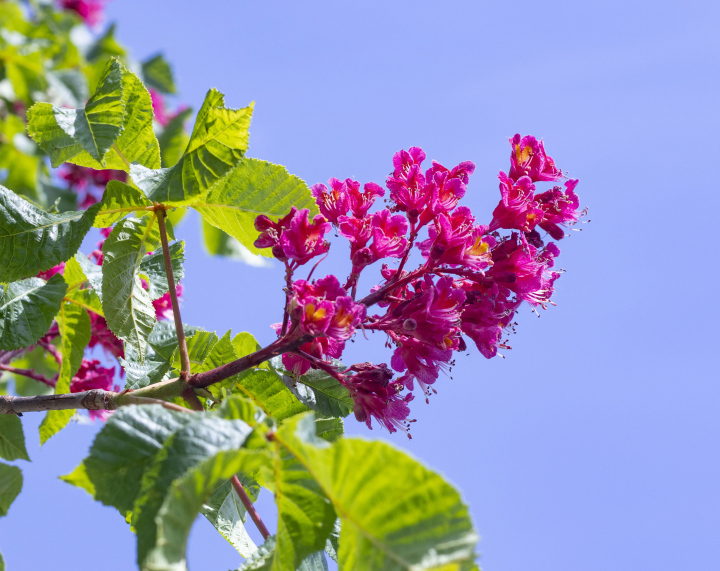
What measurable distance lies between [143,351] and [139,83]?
98cm

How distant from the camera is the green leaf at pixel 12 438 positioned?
3074 mm

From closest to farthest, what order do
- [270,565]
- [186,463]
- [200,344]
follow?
[186,463], [270,565], [200,344]

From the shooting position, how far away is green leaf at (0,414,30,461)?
3.07m

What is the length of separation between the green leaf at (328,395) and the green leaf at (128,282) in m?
0.64

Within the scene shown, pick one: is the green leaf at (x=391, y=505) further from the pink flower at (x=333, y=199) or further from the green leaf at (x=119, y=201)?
the green leaf at (x=119, y=201)

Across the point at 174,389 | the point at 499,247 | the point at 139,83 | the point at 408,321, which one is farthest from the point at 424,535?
the point at 139,83

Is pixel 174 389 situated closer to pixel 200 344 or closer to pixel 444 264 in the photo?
pixel 200 344

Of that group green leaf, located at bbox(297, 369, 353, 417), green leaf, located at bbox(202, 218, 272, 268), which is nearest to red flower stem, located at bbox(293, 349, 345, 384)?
green leaf, located at bbox(297, 369, 353, 417)

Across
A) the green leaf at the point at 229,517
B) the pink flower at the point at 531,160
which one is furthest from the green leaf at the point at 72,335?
the pink flower at the point at 531,160

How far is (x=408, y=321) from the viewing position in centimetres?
203

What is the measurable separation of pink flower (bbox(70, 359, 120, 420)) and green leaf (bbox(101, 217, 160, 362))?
1.50m

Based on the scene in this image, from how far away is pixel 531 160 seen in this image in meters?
2.49

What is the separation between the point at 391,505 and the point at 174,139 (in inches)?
270

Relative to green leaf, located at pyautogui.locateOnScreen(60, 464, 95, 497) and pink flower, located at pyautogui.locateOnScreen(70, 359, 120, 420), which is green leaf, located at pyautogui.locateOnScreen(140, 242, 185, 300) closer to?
green leaf, located at pyautogui.locateOnScreen(60, 464, 95, 497)
